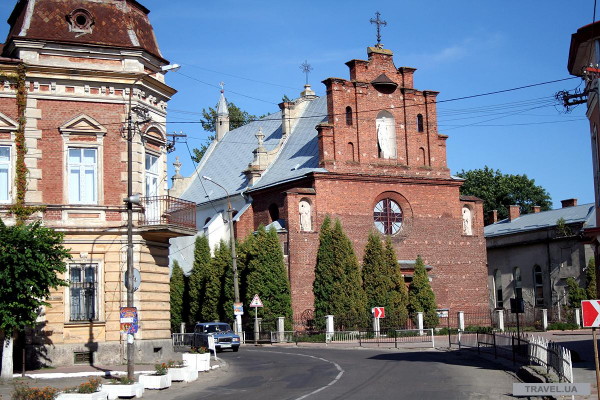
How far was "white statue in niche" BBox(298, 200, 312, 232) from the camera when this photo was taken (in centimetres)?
4781

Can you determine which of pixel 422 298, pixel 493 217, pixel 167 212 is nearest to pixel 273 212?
pixel 422 298

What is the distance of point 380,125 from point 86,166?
26.6m

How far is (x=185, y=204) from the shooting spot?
28578 mm

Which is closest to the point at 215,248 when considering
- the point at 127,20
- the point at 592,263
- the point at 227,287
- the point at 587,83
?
the point at 227,287

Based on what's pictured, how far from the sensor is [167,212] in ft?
92.5

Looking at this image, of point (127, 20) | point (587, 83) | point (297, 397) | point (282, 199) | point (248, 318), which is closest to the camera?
point (297, 397)

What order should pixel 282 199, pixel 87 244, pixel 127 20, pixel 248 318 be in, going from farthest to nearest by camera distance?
1. pixel 282 199
2. pixel 248 318
3. pixel 127 20
4. pixel 87 244

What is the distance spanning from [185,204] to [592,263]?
31.8 meters

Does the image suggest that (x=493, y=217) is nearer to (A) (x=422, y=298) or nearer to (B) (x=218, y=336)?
(A) (x=422, y=298)

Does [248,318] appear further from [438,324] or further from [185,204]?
[185,204]

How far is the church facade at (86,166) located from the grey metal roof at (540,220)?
3680 centimetres

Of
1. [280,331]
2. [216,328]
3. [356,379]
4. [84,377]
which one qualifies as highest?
[216,328]

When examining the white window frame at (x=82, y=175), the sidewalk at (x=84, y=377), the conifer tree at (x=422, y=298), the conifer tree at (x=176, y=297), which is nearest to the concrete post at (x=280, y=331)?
the conifer tree at (x=422, y=298)

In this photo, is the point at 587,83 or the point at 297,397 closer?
the point at 297,397
